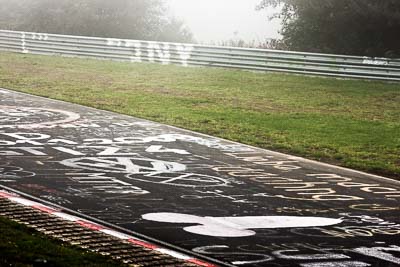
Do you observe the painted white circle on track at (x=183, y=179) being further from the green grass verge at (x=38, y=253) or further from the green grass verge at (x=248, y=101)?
the green grass verge at (x=38, y=253)

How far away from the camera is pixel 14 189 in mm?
9906

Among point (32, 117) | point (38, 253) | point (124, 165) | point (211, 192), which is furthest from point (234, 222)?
point (32, 117)

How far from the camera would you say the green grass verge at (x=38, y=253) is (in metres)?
6.45

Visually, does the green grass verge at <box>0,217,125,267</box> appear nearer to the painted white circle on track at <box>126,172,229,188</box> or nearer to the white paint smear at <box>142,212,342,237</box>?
the white paint smear at <box>142,212,342,237</box>

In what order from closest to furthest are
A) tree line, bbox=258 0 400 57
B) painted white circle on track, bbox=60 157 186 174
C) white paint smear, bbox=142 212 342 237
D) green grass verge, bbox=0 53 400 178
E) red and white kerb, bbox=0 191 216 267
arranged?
red and white kerb, bbox=0 191 216 267 < white paint smear, bbox=142 212 342 237 < painted white circle on track, bbox=60 157 186 174 < green grass verge, bbox=0 53 400 178 < tree line, bbox=258 0 400 57

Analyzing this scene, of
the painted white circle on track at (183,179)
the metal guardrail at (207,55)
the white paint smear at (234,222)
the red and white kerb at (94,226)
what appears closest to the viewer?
the red and white kerb at (94,226)

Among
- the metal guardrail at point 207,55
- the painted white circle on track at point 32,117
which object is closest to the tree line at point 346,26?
the metal guardrail at point 207,55

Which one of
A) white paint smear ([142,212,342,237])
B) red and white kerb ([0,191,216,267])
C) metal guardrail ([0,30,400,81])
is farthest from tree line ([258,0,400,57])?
red and white kerb ([0,191,216,267])

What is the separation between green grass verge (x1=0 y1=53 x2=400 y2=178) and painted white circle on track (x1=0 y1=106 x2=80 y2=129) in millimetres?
1761

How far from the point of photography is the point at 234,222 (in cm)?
886

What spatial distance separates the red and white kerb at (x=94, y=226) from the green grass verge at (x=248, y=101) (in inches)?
261

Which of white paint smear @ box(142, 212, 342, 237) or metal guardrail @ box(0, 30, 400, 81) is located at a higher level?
metal guardrail @ box(0, 30, 400, 81)

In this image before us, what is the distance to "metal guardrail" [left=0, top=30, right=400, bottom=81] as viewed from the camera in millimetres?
28703

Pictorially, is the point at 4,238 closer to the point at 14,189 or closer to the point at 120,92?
the point at 14,189
